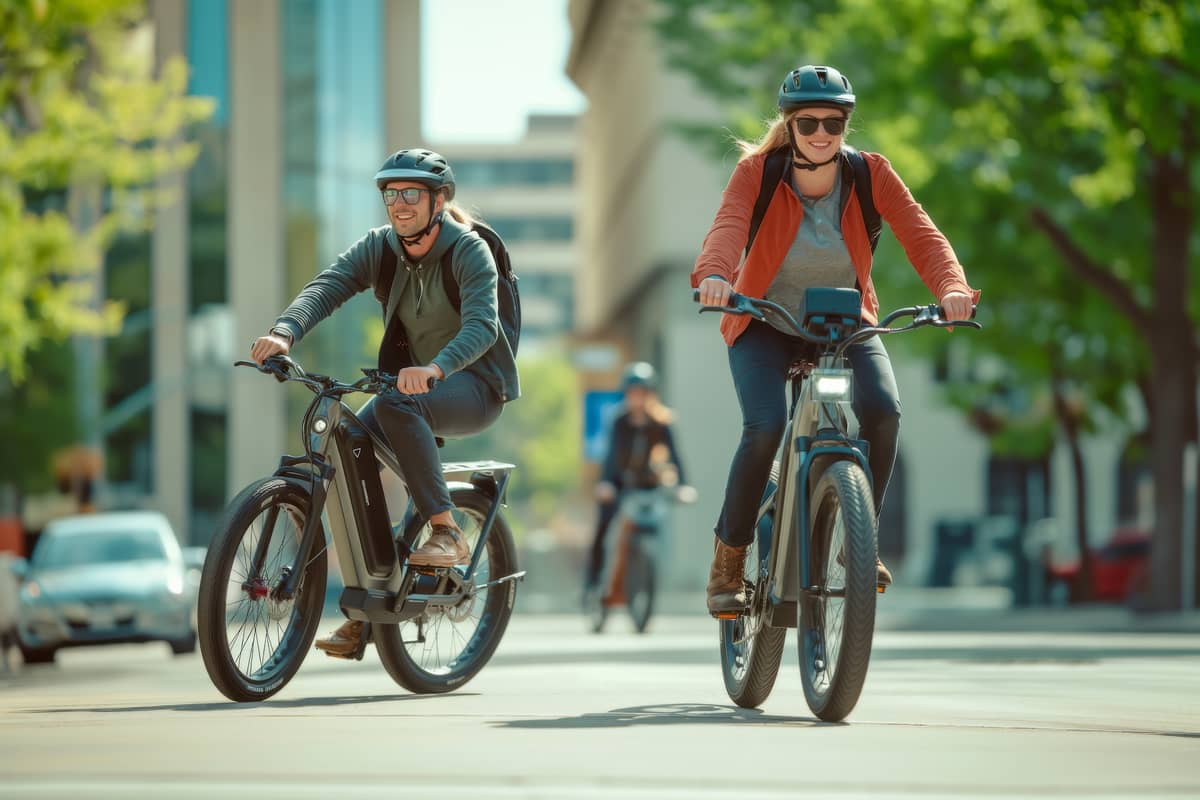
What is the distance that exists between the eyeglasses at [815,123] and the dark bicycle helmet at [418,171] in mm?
1275

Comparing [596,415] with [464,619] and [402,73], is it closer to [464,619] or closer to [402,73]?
[464,619]

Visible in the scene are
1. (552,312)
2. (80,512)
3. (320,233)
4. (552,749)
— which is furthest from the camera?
(552,312)

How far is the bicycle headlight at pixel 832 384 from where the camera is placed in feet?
20.6

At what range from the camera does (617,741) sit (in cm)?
541

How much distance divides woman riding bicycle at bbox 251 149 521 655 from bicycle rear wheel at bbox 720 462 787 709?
101cm

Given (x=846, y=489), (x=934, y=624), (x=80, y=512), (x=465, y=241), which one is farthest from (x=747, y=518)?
(x=80, y=512)

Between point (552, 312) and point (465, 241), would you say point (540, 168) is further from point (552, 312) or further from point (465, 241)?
point (465, 241)

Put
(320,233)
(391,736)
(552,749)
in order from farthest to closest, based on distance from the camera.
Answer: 1. (320,233)
2. (391,736)
3. (552,749)

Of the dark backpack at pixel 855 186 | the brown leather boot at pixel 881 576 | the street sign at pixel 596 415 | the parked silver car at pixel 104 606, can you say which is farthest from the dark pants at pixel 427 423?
the street sign at pixel 596 415

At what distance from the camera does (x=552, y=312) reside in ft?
424

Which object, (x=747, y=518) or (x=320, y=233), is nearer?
(x=747, y=518)

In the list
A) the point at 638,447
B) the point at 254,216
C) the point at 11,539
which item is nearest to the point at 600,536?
the point at 638,447

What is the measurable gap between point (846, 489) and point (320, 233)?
4607cm

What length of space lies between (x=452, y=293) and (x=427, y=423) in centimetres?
49
